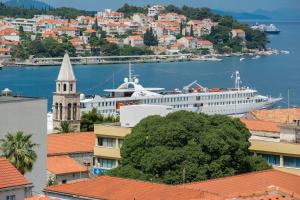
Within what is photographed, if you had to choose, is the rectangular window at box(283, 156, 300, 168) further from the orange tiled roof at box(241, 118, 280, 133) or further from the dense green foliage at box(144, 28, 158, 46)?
the dense green foliage at box(144, 28, 158, 46)

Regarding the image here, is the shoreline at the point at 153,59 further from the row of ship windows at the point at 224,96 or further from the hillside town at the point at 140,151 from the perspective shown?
the hillside town at the point at 140,151

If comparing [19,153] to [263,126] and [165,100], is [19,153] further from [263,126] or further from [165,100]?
[165,100]

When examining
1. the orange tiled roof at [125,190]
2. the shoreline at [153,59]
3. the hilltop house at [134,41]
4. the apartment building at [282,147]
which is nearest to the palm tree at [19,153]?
the orange tiled roof at [125,190]

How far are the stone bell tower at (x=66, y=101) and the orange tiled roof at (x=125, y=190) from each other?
19.0m

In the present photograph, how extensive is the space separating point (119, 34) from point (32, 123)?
5282 inches

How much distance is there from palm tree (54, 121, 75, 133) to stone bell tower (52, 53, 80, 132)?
0.62 metres

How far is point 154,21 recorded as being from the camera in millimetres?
169750

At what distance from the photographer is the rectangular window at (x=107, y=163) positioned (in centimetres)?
2161

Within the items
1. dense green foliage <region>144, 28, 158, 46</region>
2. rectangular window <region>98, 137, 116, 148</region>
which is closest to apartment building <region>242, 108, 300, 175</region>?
rectangular window <region>98, 137, 116, 148</region>

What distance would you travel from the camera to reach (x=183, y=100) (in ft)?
180

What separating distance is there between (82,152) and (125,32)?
5164 inches

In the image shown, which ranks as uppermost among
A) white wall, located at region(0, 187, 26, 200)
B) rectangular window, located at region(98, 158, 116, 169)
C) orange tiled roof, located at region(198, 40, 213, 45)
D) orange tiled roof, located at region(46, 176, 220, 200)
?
white wall, located at region(0, 187, 26, 200)

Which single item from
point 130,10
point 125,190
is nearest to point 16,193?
point 125,190

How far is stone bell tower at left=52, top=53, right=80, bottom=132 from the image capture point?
36019 millimetres
